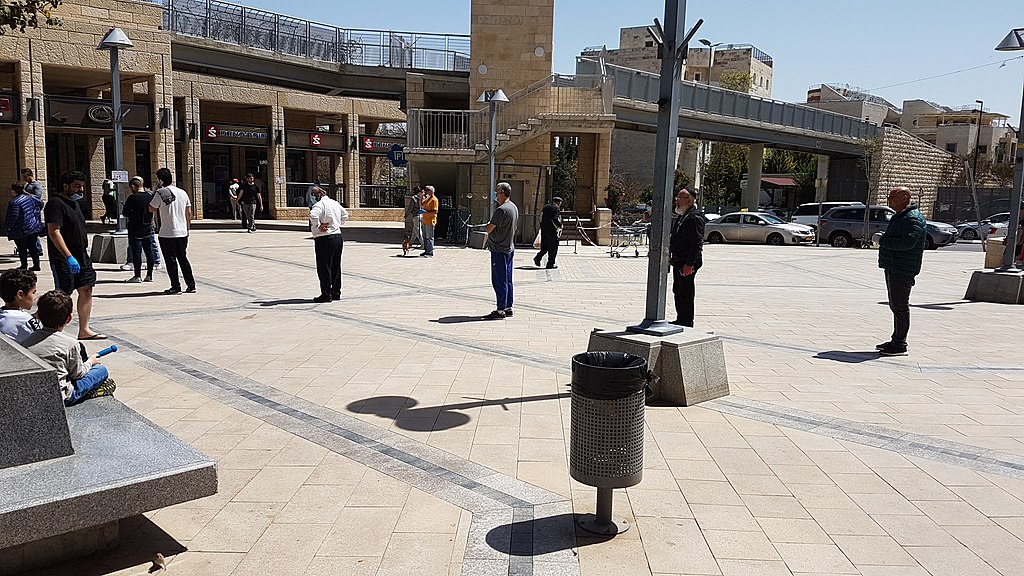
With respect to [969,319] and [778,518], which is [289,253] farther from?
[778,518]

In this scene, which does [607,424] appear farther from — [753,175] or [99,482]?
[753,175]

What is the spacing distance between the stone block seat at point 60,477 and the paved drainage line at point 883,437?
407cm

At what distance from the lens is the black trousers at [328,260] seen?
10977mm

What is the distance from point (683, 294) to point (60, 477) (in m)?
5.94

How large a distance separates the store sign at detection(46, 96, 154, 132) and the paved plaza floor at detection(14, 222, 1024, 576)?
17.3 m

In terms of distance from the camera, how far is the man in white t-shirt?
11.0m

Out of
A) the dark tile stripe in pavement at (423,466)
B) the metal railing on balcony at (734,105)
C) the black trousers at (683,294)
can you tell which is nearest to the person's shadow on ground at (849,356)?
the black trousers at (683,294)

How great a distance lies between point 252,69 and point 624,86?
1632 cm

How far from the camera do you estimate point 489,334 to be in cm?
888

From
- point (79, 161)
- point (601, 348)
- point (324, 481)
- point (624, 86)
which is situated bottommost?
point (324, 481)

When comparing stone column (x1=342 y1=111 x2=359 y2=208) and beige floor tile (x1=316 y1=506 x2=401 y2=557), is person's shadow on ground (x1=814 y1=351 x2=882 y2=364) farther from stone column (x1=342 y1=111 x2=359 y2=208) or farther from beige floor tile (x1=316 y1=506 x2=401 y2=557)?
stone column (x1=342 y1=111 x2=359 y2=208)

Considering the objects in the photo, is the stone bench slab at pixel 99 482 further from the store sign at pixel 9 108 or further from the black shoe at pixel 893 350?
the store sign at pixel 9 108

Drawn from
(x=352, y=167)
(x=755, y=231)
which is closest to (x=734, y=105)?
(x=755, y=231)

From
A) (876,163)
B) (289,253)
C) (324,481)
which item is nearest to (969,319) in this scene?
(324,481)
